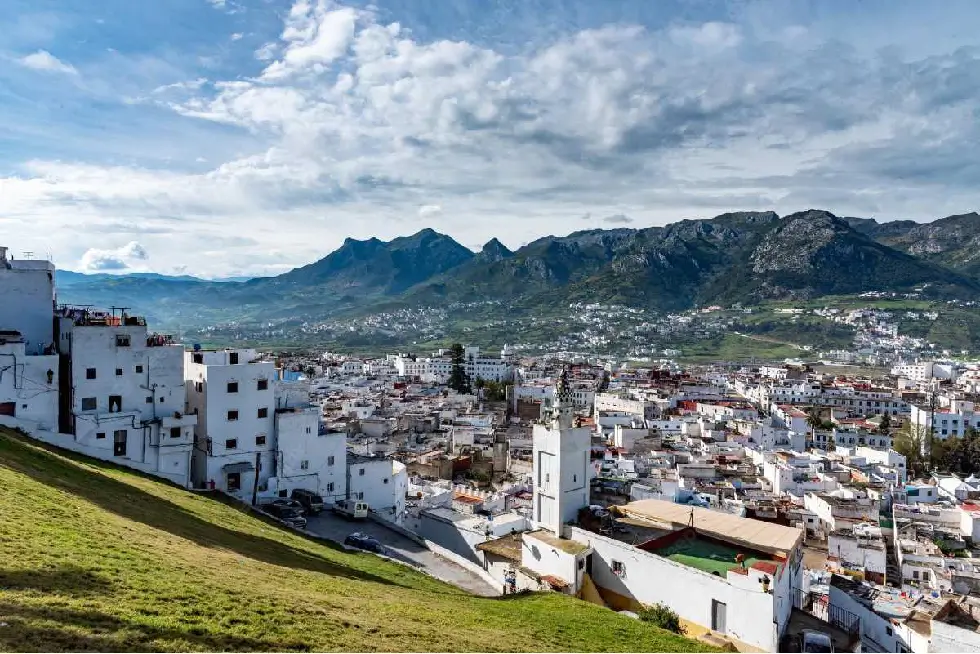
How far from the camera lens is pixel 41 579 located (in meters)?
9.41

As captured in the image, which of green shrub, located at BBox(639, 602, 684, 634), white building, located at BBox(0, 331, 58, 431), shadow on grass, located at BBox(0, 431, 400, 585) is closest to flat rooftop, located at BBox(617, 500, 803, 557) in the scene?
green shrub, located at BBox(639, 602, 684, 634)

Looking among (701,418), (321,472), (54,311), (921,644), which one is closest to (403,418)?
(701,418)

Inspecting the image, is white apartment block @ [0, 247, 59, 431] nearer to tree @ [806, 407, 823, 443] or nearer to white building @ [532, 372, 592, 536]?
white building @ [532, 372, 592, 536]

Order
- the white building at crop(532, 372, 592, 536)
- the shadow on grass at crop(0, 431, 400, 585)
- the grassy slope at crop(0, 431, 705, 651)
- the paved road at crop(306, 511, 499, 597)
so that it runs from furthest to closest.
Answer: the white building at crop(532, 372, 592, 536) → the paved road at crop(306, 511, 499, 597) → the shadow on grass at crop(0, 431, 400, 585) → the grassy slope at crop(0, 431, 705, 651)

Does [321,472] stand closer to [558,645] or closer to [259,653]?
[558,645]

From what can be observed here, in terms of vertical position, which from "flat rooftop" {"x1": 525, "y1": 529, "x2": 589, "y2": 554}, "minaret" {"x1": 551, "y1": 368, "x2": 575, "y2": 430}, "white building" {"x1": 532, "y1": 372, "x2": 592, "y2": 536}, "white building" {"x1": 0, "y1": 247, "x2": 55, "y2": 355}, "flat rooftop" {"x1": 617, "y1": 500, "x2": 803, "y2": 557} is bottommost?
"flat rooftop" {"x1": 525, "y1": 529, "x2": 589, "y2": 554}

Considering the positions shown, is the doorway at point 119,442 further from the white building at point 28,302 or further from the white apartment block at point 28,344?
the white building at point 28,302

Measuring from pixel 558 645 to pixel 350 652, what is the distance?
5.19m

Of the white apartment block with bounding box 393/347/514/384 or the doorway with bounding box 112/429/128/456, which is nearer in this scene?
the doorway with bounding box 112/429/128/456

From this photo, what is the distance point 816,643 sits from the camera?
686 inches

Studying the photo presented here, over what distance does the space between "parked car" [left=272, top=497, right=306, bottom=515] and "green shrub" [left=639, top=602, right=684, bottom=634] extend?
13.5 m

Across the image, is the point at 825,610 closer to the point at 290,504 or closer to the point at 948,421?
the point at 290,504

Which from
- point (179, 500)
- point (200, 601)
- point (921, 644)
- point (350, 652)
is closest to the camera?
point (350, 652)

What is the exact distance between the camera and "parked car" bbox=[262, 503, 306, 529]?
24.3 m
